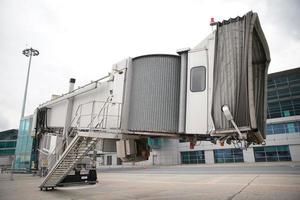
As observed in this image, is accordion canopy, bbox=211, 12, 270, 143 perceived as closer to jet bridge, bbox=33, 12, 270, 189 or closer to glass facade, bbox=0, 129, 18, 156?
jet bridge, bbox=33, 12, 270, 189

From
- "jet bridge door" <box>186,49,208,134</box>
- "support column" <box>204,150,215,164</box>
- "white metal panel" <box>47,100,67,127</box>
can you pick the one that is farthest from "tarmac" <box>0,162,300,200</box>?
"support column" <box>204,150,215,164</box>

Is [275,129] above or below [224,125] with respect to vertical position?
above

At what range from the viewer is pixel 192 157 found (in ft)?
194

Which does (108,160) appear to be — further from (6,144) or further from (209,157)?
(209,157)

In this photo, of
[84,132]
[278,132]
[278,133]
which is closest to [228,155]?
[278,133]

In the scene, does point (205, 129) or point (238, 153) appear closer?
point (205, 129)

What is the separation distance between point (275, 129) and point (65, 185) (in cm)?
4768

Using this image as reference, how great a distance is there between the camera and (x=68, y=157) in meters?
12.2

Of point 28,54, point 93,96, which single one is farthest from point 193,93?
point 28,54

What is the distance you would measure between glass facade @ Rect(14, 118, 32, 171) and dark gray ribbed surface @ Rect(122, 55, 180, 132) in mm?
25465

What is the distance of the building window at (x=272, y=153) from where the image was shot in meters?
47.1

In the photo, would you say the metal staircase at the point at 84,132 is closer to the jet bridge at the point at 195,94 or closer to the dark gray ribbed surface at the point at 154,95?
the jet bridge at the point at 195,94

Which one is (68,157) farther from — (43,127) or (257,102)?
(257,102)

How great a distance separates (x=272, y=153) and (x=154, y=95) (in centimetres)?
4981
